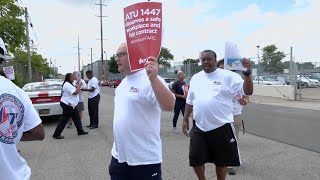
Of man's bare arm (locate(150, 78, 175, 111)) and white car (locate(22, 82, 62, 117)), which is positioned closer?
man's bare arm (locate(150, 78, 175, 111))

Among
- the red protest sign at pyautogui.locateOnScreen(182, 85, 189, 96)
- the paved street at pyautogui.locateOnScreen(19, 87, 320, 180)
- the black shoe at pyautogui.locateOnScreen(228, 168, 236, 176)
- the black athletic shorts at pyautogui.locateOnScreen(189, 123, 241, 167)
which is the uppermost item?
the red protest sign at pyautogui.locateOnScreen(182, 85, 189, 96)

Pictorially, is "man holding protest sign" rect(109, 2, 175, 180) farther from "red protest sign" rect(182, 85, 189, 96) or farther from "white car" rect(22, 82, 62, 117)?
"white car" rect(22, 82, 62, 117)

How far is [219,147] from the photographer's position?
473cm

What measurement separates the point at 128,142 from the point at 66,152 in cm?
528

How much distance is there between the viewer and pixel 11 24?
64.4 feet

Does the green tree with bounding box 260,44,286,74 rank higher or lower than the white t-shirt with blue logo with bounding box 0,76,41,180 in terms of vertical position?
higher

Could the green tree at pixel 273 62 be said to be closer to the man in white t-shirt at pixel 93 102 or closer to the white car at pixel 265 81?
the white car at pixel 265 81

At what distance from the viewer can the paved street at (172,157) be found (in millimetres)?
6051

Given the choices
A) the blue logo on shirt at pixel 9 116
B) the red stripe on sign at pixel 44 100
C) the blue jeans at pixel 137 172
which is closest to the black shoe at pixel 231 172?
the blue jeans at pixel 137 172

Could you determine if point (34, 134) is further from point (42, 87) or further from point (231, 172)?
point (42, 87)

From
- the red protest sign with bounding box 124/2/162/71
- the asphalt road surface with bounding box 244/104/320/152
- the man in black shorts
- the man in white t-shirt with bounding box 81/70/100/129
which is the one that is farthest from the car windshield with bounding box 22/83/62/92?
the red protest sign with bounding box 124/2/162/71

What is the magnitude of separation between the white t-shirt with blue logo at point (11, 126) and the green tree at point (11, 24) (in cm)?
1837

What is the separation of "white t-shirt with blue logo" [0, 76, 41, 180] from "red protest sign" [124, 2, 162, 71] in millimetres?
817

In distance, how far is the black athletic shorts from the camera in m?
4.71
